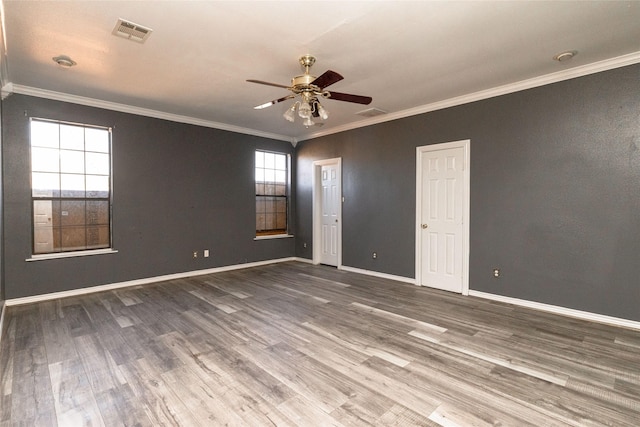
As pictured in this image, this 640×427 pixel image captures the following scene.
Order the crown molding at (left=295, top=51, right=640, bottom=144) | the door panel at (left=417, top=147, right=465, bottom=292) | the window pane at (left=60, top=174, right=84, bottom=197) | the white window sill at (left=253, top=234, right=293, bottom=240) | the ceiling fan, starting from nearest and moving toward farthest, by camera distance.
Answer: the ceiling fan < the crown molding at (left=295, top=51, right=640, bottom=144) < the window pane at (left=60, top=174, right=84, bottom=197) < the door panel at (left=417, top=147, right=465, bottom=292) < the white window sill at (left=253, top=234, right=293, bottom=240)

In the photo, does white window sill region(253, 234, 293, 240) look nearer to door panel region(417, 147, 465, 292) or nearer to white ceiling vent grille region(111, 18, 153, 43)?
door panel region(417, 147, 465, 292)

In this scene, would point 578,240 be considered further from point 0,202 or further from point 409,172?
point 0,202

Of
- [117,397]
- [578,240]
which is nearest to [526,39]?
[578,240]

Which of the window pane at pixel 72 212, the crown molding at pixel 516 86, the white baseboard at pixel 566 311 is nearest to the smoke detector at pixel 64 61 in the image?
the window pane at pixel 72 212

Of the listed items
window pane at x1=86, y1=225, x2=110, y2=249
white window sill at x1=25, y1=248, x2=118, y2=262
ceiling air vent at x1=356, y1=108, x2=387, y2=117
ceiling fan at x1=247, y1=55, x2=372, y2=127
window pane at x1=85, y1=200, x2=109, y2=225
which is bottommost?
white window sill at x1=25, y1=248, x2=118, y2=262

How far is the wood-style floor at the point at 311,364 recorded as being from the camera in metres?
1.95

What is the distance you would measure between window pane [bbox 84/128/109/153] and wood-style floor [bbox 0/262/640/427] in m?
2.24

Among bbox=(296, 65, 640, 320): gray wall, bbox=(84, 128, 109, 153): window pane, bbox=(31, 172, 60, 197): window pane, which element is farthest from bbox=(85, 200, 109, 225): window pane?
bbox=(296, 65, 640, 320): gray wall

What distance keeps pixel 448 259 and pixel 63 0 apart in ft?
16.7

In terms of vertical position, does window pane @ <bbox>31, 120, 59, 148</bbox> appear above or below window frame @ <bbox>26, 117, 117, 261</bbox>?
above

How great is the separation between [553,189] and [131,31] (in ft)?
15.7

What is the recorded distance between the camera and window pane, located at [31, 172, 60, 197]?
4.15 meters

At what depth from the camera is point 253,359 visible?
263 centimetres

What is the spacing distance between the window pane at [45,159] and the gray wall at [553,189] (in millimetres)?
5184
